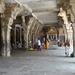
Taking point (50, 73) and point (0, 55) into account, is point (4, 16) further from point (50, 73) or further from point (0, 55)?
point (50, 73)

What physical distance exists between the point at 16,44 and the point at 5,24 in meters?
9.66

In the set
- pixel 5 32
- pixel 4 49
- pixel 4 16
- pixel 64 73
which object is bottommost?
pixel 64 73

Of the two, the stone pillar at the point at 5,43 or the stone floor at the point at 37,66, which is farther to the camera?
the stone pillar at the point at 5,43

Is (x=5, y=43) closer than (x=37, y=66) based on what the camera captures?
No

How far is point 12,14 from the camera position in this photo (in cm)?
977

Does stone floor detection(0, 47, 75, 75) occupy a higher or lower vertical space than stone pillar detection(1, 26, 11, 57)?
lower

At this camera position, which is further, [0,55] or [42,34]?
[42,34]

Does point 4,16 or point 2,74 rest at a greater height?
point 4,16

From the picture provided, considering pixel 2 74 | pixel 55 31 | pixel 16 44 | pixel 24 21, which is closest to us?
pixel 2 74

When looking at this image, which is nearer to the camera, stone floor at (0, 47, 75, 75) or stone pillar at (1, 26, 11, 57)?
stone floor at (0, 47, 75, 75)

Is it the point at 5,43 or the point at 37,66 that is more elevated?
the point at 5,43

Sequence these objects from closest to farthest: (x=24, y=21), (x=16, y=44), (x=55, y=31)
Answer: (x=24, y=21) < (x=16, y=44) < (x=55, y=31)

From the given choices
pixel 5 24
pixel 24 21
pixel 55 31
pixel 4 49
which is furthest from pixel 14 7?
pixel 55 31

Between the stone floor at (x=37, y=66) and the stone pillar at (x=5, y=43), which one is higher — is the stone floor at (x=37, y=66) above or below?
below
